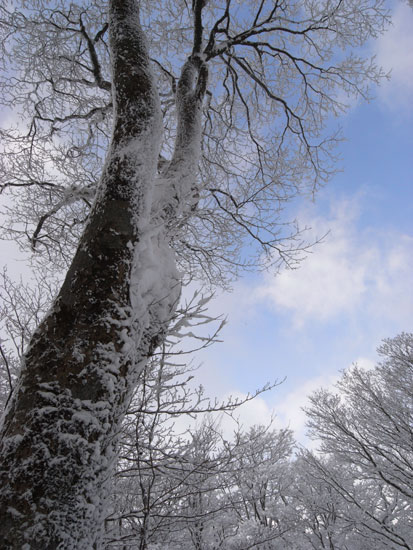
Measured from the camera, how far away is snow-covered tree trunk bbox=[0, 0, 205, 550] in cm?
83

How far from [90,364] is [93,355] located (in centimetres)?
4

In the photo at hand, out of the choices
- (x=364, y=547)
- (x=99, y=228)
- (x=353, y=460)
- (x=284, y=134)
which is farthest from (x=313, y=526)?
(x=99, y=228)

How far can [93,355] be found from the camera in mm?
1090

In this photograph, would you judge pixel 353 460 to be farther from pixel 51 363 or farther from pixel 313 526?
pixel 313 526

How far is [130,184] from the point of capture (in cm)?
156

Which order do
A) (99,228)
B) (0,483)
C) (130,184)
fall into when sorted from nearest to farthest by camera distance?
(0,483)
(99,228)
(130,184)

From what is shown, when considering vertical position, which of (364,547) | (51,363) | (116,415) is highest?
(51,363)

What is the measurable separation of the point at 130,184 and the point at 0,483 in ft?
4.40

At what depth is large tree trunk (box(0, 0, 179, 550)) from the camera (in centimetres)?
83

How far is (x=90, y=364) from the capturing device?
3.51ft

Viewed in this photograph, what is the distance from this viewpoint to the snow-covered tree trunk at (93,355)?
83 cm

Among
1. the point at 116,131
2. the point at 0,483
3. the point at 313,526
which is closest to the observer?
the point at 0,483

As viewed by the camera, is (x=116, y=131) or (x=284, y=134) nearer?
(x=116, y=131)

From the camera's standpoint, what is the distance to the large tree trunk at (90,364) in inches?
32.7
